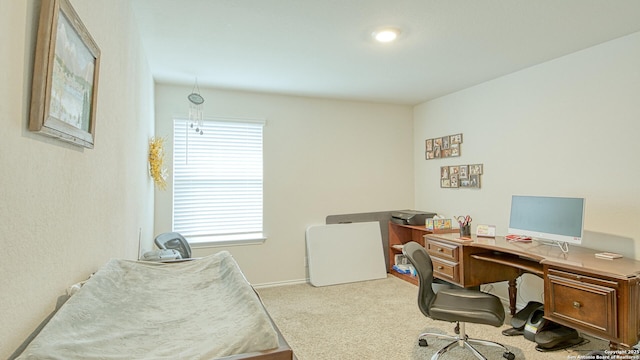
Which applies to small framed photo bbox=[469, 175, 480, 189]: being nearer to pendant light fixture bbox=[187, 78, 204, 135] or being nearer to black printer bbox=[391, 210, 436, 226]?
black printer bbox=[391, 210, 436, 226]

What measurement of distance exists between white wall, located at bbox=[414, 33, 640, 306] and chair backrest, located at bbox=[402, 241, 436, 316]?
4.83 feet

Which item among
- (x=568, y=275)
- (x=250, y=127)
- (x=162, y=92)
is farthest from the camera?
(x=250, y=127)

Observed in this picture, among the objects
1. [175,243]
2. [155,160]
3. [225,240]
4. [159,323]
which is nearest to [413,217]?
[225,240]

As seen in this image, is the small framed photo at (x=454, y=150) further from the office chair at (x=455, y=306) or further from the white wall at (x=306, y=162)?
the office chair at (x=455, y=306)

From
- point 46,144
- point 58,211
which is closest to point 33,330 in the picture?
point 58,211

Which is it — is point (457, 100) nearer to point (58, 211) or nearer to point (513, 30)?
point (513, 30)

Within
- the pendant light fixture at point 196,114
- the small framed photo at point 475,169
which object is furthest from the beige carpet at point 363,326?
the pendant light fixture at point 196,114

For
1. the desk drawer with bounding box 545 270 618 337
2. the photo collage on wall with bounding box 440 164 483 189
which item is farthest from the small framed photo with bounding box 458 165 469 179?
the desk drawer with bounding box 545 270 618 337

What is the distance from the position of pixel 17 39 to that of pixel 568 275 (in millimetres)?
2961

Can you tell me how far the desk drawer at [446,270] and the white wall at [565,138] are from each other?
0.81m

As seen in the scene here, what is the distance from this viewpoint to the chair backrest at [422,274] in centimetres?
237

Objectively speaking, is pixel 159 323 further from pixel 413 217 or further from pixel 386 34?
pixel 413 217

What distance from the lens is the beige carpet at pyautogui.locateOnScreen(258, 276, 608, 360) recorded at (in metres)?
2.49

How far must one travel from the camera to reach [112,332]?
820 mm
